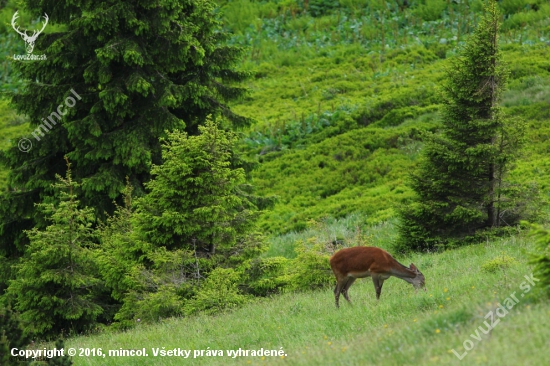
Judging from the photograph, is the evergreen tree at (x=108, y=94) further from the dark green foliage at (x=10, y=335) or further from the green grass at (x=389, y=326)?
the dark green foliage at (x=10, y=335)

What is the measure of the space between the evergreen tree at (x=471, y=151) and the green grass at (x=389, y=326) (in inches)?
57.3

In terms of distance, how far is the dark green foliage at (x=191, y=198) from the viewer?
15.8 meters

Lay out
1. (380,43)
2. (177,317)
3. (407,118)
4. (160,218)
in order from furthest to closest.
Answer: (380,43), (407,118), (160,218), (177,317)

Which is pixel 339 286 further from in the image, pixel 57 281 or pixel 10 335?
pixel 57 281

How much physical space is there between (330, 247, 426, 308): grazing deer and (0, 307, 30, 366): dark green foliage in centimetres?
508

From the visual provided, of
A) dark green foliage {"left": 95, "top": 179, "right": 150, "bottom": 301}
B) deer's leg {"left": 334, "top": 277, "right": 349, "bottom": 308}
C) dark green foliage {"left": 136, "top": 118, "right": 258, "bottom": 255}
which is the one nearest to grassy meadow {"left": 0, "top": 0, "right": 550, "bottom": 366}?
deer's leg {"left": 334, "top": 277, "right": 349, "bottom": 308}

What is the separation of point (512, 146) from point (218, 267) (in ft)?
23.6

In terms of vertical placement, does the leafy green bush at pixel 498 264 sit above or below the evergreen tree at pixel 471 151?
below

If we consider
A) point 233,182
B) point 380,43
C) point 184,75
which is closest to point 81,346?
point 233,182

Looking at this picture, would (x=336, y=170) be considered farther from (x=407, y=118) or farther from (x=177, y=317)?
(x=177, y=317)

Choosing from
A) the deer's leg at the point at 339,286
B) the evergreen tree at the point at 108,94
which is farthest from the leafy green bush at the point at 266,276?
the deer's leg at the point at 339,286

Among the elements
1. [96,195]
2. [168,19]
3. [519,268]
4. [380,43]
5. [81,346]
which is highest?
[380,43]

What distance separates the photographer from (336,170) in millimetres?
29078

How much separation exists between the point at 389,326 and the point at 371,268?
2.39 m
